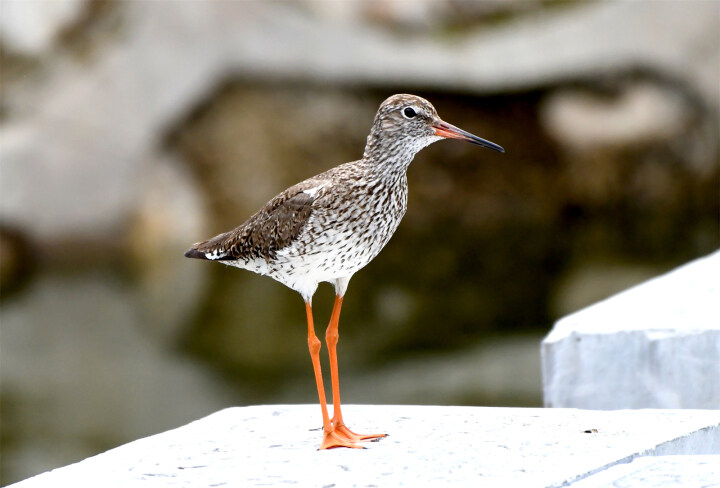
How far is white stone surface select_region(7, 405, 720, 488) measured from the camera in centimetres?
310

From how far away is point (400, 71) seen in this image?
487 inches

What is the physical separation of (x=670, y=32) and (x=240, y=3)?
5242 millimetres

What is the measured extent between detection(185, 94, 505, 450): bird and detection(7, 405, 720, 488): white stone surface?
0.20 m

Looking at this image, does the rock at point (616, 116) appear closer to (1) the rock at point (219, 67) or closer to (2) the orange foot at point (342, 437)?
(1) the rock at point (219, 67)

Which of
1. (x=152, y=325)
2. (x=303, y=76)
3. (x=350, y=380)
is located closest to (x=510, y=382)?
(x=350, y=380)

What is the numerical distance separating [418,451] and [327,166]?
953cm

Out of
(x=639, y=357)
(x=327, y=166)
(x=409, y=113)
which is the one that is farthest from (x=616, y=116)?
(x=409, y=113)

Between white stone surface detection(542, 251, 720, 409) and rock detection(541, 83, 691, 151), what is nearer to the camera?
white stone surface detection(542, 251, 720, 409)

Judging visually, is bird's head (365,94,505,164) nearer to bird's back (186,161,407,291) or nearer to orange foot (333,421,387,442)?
bird's back (186,161,407,291)

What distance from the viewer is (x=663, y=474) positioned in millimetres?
2902

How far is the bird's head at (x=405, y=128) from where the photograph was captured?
3.73 metres

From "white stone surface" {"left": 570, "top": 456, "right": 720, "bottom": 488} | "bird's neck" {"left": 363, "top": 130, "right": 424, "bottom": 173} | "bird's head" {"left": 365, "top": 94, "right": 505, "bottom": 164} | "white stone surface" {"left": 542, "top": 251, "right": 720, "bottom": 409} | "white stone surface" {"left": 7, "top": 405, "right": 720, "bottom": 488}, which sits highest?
"bird's head" {"left": 365, "top": 94, "right": 505, "bottom": 164}

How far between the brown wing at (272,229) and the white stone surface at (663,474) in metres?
1.33

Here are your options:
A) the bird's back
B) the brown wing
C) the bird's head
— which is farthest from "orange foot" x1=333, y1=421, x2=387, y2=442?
the bird's head
